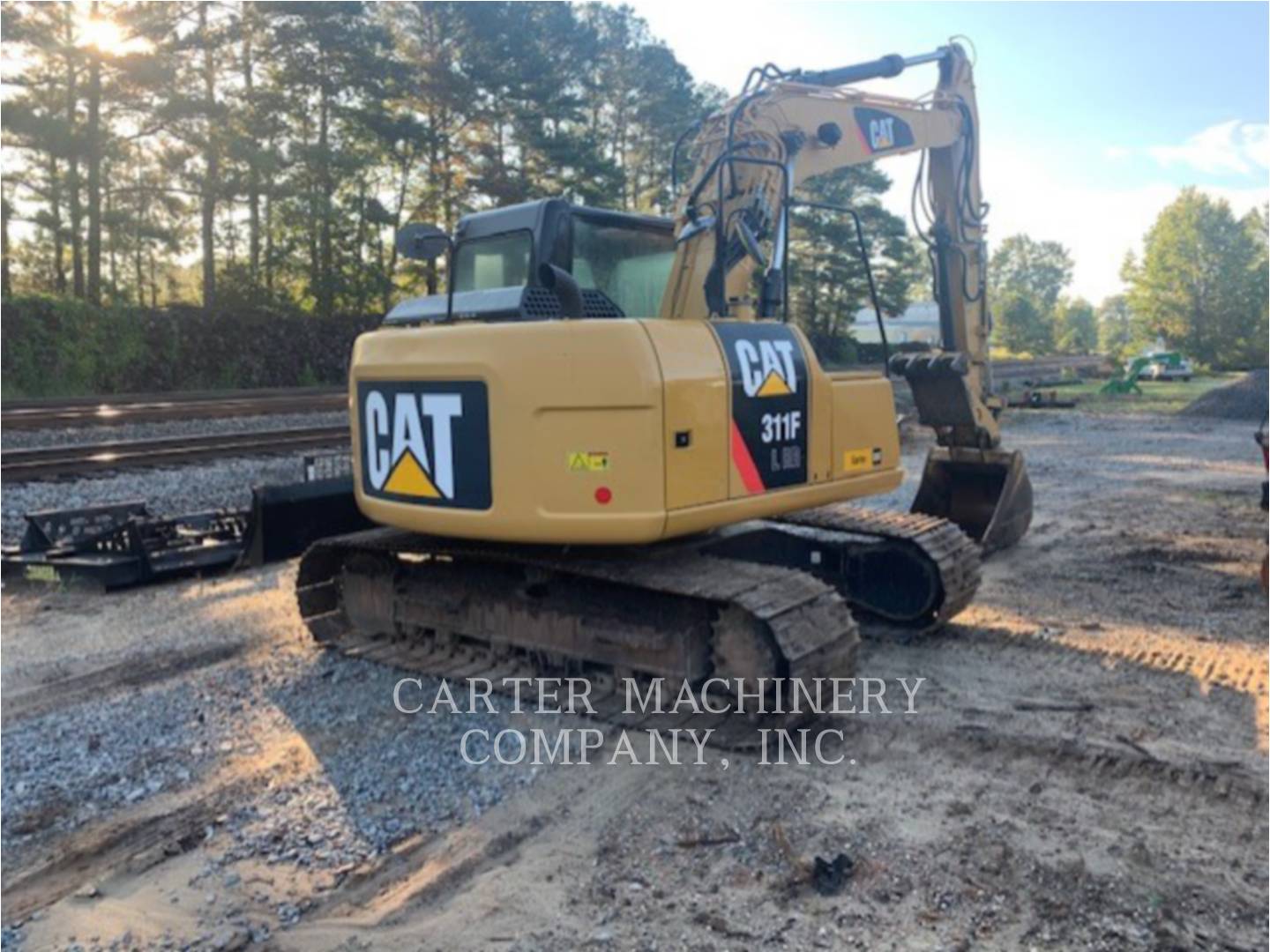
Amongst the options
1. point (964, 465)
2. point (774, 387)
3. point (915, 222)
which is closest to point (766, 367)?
point (774, 387)

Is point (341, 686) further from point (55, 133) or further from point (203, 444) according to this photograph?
point (55, 133)

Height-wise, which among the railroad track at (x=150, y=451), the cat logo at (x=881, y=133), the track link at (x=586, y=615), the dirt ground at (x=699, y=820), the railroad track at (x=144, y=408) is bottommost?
the dirt ground at (x=699, y=820)

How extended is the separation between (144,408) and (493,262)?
13.9 m

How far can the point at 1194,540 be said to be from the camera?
29.6 feet

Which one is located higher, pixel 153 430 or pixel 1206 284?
pixel 1206 284

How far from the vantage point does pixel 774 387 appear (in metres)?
5.00

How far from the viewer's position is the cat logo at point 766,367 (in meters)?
4.88

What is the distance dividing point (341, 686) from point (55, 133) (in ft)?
80.8

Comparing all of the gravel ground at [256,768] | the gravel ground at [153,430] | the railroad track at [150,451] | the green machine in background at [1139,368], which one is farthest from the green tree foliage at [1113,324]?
the gravel ground at [256,768]

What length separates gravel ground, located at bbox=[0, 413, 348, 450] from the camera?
13.0m

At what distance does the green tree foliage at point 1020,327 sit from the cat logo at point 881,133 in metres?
68.2

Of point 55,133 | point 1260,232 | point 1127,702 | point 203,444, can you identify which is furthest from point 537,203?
point 1260,232

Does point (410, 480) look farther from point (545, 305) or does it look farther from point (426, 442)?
point (545, 305)

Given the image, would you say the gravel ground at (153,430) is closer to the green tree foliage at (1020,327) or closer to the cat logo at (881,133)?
the cat logo at (881,133)
